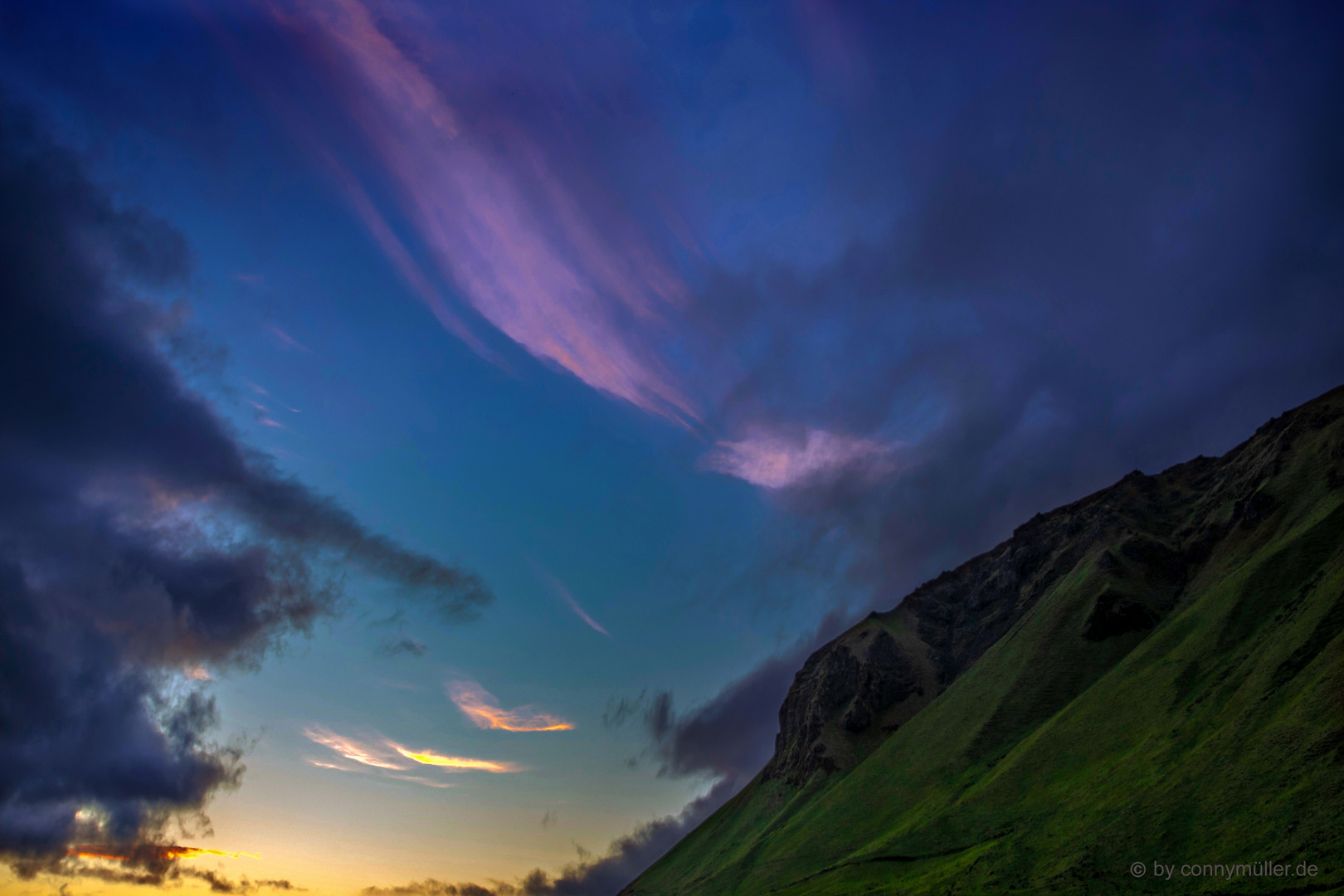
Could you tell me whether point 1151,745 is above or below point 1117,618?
below

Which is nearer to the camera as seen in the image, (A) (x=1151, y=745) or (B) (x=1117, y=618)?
(A) (x=1151, y=745)

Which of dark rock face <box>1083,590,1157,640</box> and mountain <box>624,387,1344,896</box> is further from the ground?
dark rock face <box>1083,590,1157,640</box>

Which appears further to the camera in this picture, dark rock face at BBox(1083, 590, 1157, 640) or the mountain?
dark rock face at BBox(1083, 590, 1157, 640)

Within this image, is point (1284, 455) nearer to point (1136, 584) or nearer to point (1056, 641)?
point (1136, 584)

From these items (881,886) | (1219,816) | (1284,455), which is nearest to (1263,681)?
(1219,816)

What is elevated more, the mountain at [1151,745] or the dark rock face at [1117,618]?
the dark rock face at [1117,618]

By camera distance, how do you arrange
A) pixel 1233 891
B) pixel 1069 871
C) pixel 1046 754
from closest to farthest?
pixel 1233 891 < pixel 1069 871 < pixel 1046 754

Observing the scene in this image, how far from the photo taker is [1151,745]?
106 m

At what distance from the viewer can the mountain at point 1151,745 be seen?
76125 millimetres

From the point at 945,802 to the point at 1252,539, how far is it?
114m

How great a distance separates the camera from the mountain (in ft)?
250

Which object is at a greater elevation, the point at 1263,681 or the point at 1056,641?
the point at 1056,641

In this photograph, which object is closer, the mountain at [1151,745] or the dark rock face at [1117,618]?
the mountain at [1151,745]

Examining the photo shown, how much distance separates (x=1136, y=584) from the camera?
190 meters
